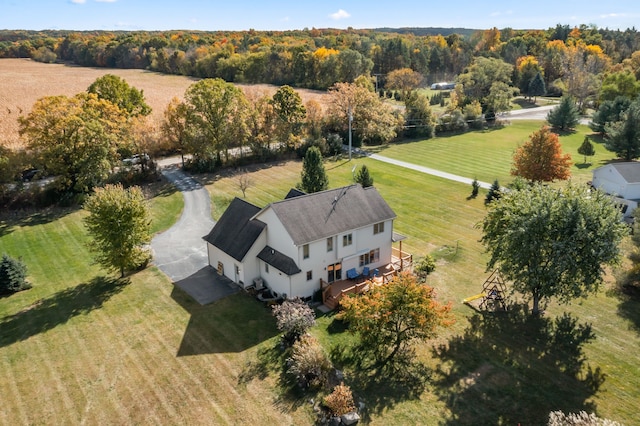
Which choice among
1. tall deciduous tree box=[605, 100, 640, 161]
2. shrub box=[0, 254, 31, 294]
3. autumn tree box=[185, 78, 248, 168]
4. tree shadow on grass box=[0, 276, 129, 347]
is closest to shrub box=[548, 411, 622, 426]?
tree shadow on grass box=[0, 276, 129, 347]

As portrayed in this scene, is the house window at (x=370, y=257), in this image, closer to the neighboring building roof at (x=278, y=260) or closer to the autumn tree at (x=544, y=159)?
the neighboring building roof at (x=278, y=260)

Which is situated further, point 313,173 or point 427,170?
point 427,170

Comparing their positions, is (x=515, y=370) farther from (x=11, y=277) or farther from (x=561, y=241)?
(x=11, y=277)

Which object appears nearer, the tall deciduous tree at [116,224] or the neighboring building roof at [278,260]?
the neighboring building roof at [278,260]

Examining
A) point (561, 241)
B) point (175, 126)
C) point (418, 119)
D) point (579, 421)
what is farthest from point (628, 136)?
point (175, 126)

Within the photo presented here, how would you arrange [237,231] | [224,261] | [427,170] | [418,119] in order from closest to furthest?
[237,231]
[224,261]
[427,170]
[418,119]

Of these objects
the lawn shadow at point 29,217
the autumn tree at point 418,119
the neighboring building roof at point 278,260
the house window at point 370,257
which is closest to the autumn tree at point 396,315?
the neighboring building roof at point 278,260
